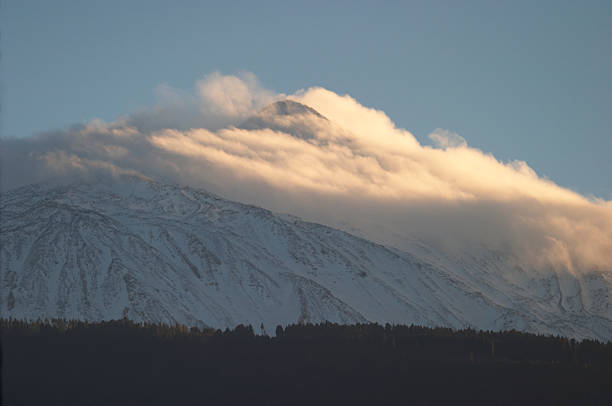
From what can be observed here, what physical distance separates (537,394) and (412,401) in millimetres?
29620

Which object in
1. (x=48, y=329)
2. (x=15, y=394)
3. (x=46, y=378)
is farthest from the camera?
(x=48, y=329)

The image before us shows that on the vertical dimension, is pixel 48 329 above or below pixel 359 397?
above

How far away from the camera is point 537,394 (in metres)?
199

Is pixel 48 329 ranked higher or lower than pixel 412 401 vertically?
higher

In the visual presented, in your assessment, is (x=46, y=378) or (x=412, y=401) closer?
(x=46, y=378)

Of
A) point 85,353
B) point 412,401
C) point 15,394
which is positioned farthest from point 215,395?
point 15,394

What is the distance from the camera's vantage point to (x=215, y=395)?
190000 millimetres

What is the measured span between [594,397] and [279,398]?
72803mm

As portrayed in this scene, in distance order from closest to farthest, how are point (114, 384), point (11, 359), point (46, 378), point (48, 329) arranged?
point (11, 359)
point (46, 378)
point (114, 384)
point (48, 329)

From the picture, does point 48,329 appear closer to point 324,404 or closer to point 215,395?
point 215,395

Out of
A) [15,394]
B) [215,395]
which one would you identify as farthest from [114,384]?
[15,394]

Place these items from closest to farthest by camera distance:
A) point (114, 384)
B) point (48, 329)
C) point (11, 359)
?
point (11, 359) < point (114, 384) < point (48, 329)

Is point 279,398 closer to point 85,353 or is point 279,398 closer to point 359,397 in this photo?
point 359,397

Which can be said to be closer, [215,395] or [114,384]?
[114,384]
